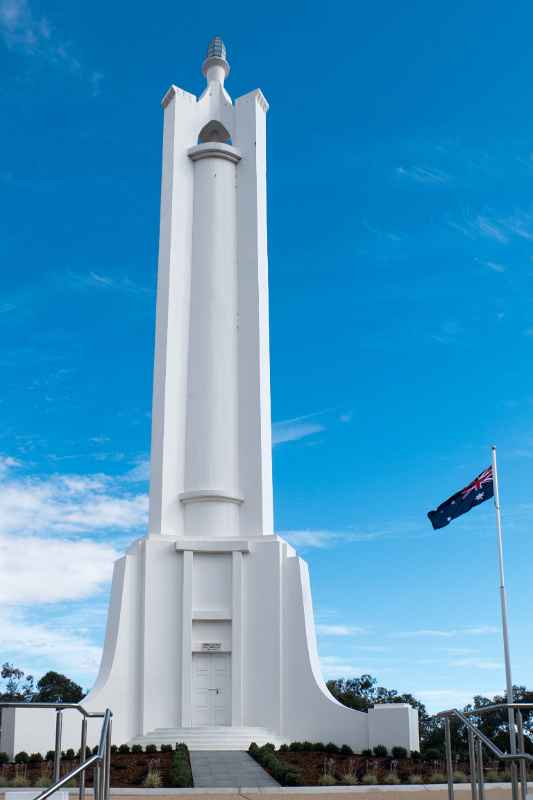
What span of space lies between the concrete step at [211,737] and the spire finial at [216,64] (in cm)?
2204

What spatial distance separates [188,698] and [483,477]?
977 centimetres

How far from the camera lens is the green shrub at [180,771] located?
17453mm

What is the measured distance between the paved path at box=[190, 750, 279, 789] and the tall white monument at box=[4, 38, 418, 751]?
1812 millimetres

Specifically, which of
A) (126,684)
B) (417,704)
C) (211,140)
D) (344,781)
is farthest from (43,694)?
(344,781)

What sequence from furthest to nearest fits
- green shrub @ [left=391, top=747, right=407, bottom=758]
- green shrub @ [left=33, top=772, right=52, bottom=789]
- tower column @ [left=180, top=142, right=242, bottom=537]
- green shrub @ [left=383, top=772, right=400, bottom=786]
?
1. tower column @ [left=180, top=142, right=242, bottom=537]
2. green shrub @ [left=391, top=747, right=407, bottom=758]
3. green shrub @ [left=383, top=772, right=400, bottom=786]
4. green shrub @ [left=33, top=772, right=52, bottom=789]

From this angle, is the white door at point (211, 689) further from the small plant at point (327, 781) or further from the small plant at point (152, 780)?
the small plant at point (327, 781)

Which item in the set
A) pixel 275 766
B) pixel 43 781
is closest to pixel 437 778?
pixel 275 766

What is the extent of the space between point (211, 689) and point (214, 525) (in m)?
4.66

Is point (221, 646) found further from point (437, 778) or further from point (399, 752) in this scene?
point (437, 778)

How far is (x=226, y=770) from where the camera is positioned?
19203 mm

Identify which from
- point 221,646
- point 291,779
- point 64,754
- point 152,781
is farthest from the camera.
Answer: point 221,646

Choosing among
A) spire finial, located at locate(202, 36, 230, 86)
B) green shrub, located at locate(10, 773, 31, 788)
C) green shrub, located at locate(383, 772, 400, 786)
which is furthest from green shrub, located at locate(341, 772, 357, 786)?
spire finial, located at locate(202, 36, 230, 86)

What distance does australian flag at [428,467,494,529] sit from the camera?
2419cm

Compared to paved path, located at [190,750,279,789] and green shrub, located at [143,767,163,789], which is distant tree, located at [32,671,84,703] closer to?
paved path, located at [190,750,279,789]
